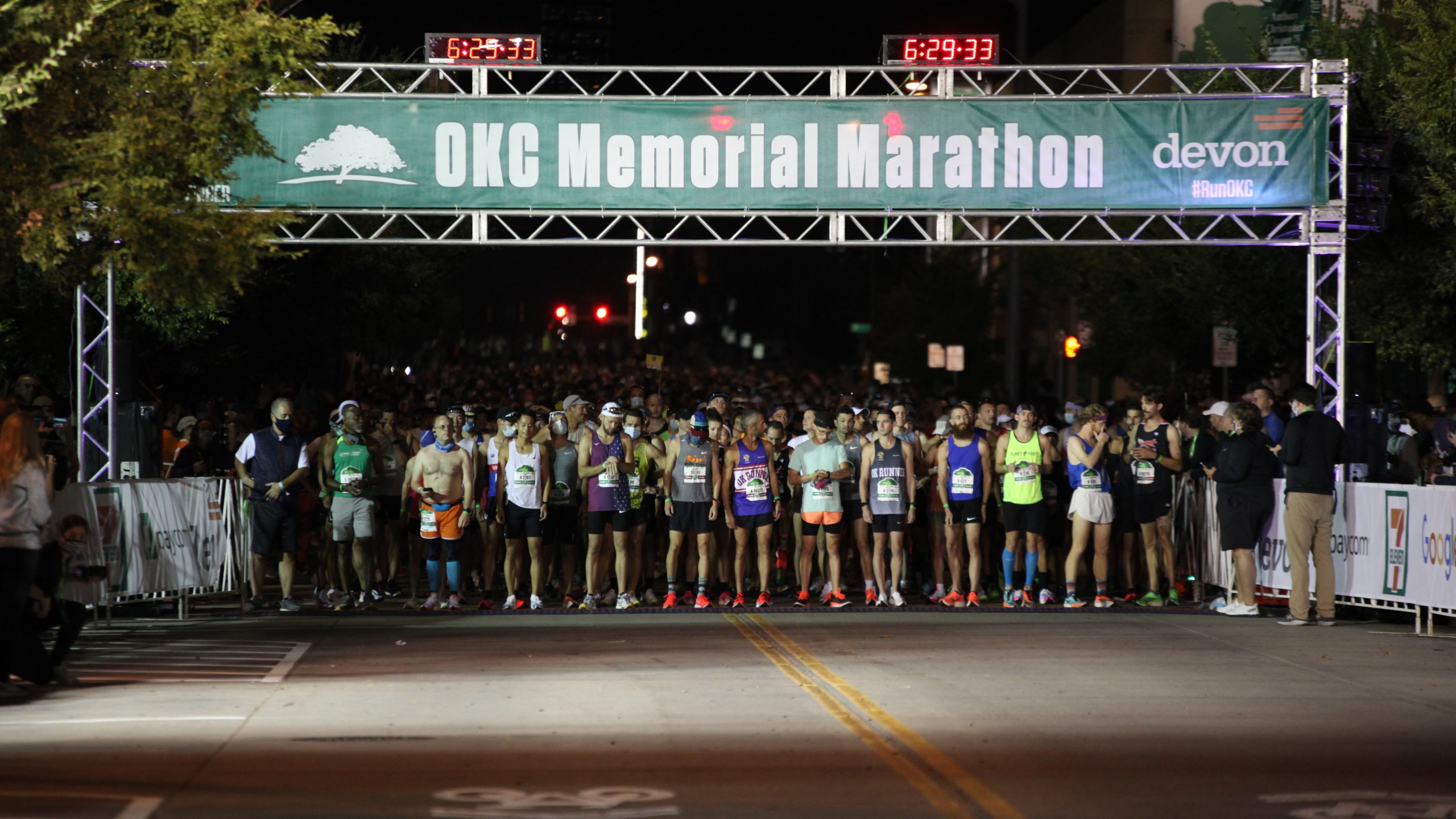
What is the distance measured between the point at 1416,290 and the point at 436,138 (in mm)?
12134

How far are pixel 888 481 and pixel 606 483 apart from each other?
2649 millimetres

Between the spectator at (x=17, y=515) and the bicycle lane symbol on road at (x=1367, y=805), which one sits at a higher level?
the spectator at (x=17, y=515)

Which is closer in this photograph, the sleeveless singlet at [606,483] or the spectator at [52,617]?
the spectator at [52,617]

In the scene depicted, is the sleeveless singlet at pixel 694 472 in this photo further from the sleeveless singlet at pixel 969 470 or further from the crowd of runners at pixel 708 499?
the sleeveless singlet at pixel 969 470

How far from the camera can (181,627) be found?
15109 mm

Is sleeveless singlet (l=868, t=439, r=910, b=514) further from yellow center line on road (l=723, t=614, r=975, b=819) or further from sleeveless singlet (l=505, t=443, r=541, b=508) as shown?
yellow center line on road (l=723, t=614, r=975, b=819)

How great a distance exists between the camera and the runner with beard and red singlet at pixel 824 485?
54.9 ft

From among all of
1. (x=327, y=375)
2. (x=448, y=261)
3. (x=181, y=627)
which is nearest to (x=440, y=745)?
(x=181, y=627)

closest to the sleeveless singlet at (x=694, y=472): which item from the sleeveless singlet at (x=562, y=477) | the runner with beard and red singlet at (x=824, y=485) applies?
the runner with beard and red singlet at (x=824, y=485)

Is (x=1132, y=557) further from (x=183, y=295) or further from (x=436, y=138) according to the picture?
(x=183, y=295)

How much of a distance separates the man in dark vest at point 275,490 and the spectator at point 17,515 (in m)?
5.58

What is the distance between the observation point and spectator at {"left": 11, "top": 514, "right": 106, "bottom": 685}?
36.0 feet

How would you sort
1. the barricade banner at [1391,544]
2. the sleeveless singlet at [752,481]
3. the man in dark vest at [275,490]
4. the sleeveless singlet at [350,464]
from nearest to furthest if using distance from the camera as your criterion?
the barricade banner at [1391,544]
the man in dark vest at [275,490]
the sleeveless singlet at [350,464]
the sleeveless singlet at [752,481]

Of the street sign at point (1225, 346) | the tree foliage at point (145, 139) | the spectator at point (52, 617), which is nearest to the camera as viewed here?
the spectator at point (52, 617)
